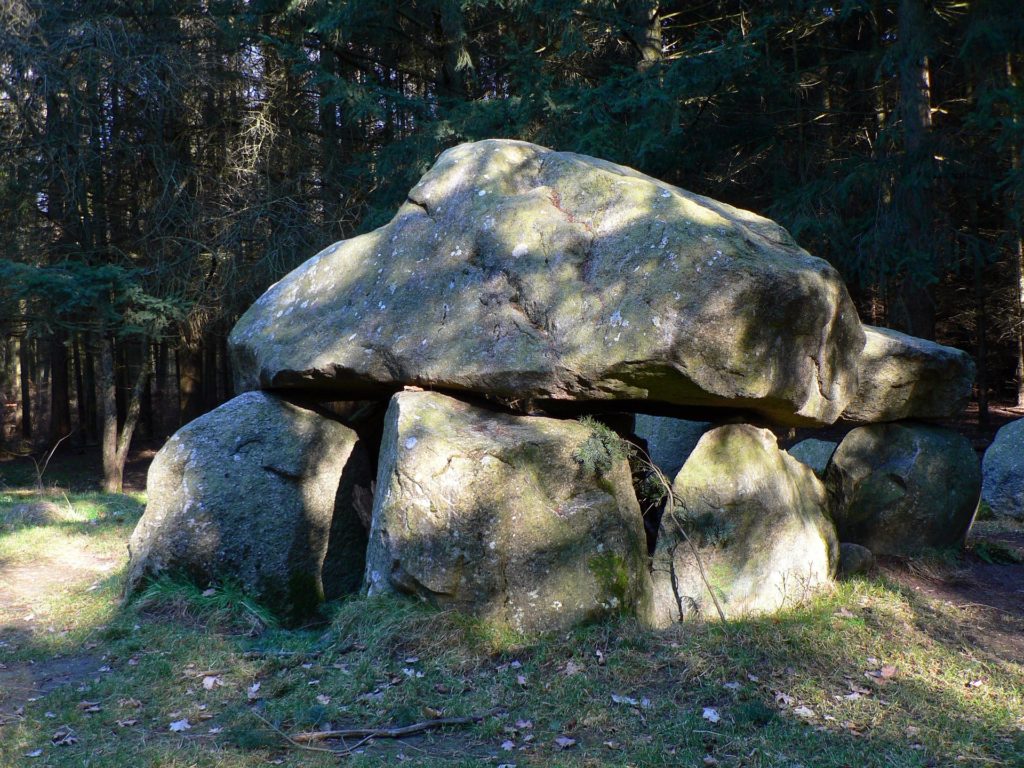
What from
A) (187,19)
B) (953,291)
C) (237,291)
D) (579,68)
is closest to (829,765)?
(237,291)

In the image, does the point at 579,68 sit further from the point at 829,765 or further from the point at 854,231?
the point at 829,765

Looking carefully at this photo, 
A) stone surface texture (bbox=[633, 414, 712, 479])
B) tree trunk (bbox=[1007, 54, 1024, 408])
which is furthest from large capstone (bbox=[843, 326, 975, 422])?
tree trunk (bbox=[1007, 54, 1024, 408])

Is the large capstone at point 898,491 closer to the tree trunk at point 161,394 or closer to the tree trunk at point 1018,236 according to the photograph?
Answer: the tree trunk at point 1018,236

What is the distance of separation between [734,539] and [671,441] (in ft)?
8.13

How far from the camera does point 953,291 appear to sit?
18.2m

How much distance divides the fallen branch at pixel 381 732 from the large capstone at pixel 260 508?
90.9 inches

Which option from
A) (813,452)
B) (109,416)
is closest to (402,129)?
(109,416)

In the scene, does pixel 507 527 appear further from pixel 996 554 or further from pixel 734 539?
pixel 996 554

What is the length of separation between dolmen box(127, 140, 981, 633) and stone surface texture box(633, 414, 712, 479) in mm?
1313

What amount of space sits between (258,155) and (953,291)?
1411 centimetres

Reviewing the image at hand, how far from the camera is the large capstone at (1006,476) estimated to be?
983 centimetres

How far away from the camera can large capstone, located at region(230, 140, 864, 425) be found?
5.69 m

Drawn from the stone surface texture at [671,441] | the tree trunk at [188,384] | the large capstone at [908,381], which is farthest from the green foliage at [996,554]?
the tree trunk at [188,384]

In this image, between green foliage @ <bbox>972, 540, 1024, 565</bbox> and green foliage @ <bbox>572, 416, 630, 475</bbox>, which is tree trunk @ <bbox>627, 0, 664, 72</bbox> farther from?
green foliage @ <bbox>572, 416, 630, 475</bbox>
